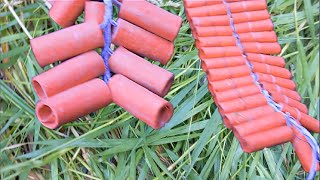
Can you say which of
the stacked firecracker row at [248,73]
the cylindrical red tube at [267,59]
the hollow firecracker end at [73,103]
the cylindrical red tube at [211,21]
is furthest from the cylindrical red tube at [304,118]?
the hollow firecracker end at [73,103]

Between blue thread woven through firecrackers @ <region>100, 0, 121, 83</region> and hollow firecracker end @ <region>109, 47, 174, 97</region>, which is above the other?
blue thread woven through firecrackers @ <region>100, 0, 121, 83</region>

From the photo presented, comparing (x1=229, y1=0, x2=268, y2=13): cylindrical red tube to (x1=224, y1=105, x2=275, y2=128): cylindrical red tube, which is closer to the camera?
(x1=224, y1=105, x2=275, y2=128): cylindrical red tube

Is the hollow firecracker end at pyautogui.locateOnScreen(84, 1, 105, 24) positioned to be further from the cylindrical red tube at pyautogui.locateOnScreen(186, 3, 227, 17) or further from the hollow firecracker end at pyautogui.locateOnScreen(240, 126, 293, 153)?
the hollow firecracker end at pyautogui.locateOnScreen(240, 126, 293, 153)

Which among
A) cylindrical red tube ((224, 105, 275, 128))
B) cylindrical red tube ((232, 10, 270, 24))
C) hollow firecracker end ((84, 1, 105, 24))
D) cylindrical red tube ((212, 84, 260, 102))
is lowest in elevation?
cylindrical red tube ((224, 105, 275, 128))

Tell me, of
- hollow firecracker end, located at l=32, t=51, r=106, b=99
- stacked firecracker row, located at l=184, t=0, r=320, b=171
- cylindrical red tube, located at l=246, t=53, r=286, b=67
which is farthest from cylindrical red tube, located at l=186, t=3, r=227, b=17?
hollow firecracker end, located at l=32, t=51, r=106, b=99

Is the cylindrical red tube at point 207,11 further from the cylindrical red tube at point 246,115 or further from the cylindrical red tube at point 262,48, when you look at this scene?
the cylindrical red tube at point 246,115

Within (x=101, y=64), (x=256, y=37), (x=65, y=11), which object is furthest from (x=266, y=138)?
(x=65, y=11)
